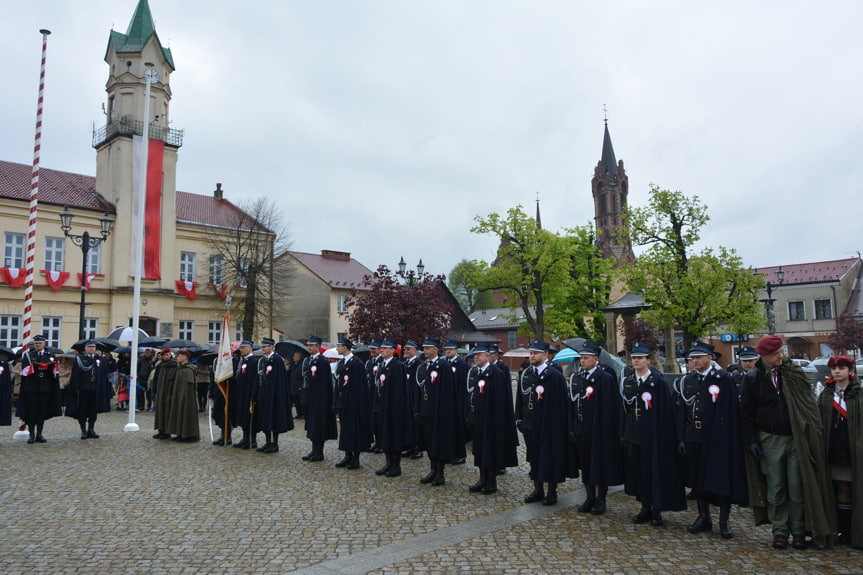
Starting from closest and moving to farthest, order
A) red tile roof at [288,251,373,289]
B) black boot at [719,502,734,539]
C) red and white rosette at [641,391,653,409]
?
black boot at [719,502,734,539]
red and white rosette at [641,391,653,409]
red tile roof at [288,251,373,289]

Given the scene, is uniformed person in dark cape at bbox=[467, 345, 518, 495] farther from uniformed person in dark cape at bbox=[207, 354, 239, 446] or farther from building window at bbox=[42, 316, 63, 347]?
building window at bbox=[42, 316, 63, 347]

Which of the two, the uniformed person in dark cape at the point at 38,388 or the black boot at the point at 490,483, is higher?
the uniformed person in dark cape at the point at 38,388

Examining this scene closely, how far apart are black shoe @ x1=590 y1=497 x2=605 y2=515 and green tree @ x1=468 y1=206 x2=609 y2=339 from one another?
2616 centimetres

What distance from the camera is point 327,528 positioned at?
7.16m

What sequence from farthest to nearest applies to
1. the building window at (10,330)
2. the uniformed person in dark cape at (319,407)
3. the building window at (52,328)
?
the building window at (52,328)
the building window at (10,330)
the uniformed person in dark cape at (319,407)

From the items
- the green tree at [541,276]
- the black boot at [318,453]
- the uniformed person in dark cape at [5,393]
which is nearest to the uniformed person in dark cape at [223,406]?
the black boot at [318,453]

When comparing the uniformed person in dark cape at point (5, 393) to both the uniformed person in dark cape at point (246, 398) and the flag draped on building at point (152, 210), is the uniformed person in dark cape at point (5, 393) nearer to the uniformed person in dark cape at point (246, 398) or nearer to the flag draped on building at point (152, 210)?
the uniformed person in dark cape at point (246, 398)

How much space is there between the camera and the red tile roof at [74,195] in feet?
112

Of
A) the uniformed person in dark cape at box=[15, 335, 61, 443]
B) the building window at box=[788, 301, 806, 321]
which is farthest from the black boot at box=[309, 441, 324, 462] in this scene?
the building window at box=[788, 301, 806, 321]

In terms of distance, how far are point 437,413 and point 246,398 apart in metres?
5.20

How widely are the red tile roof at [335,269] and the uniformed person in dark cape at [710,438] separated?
3922 cm

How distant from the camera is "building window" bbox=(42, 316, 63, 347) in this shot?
3369 cm

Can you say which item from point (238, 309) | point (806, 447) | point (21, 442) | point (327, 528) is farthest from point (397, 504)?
point (238, 309)

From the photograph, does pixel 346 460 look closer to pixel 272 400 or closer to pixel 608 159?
pixel 272 400
